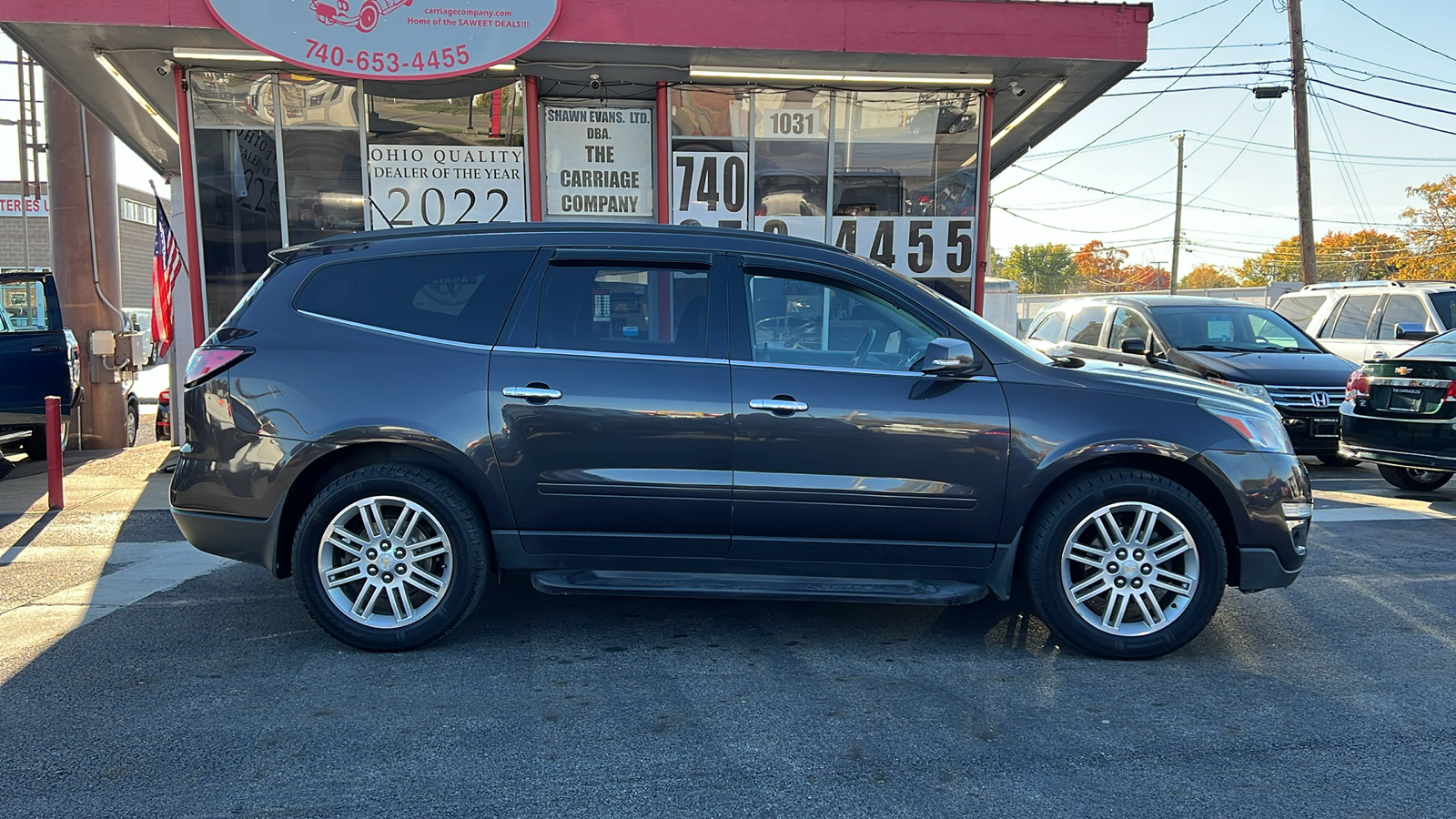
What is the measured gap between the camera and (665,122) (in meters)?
10.0

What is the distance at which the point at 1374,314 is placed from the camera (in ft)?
38.9

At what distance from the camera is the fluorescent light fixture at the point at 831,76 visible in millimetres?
9727

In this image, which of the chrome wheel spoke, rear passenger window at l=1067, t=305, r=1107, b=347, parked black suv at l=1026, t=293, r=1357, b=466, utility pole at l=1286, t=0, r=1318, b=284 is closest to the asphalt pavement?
the chrome wheel spoke

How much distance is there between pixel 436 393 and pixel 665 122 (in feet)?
21.1

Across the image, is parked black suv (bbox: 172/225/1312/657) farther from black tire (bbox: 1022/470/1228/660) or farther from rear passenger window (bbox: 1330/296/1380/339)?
rear passenger window (bbox: 1330/296/1380/339)

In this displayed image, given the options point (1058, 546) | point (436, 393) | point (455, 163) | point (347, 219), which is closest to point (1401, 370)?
point (1058, 546)

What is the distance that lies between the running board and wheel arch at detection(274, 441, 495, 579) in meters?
0.41

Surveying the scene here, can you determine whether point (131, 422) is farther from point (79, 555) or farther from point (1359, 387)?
point (1359, 387)

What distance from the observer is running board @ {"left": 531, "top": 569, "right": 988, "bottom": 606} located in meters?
4.26

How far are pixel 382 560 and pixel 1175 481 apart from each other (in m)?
3.55

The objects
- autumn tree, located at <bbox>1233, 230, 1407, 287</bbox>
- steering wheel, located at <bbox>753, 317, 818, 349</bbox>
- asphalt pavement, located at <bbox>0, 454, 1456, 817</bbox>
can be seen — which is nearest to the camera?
asphalt pavement, located at <bbox>0, 454, 1456, 817</bbox>

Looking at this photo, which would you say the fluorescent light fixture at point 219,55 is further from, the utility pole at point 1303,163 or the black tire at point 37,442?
the utility pole at point 1303,163

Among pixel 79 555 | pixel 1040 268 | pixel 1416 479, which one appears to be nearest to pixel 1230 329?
pixel 1416 479

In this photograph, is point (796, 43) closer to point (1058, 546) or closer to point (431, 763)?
point (1058, 546)
